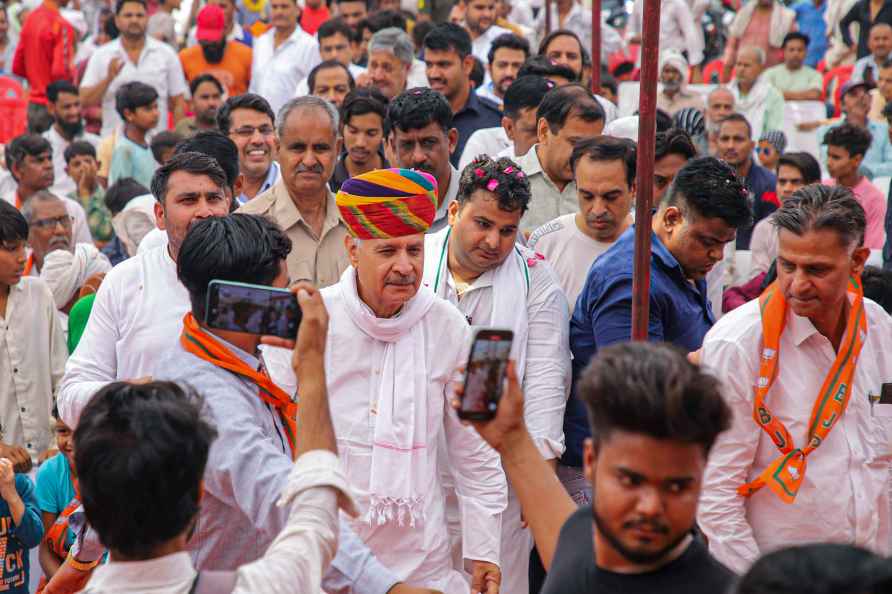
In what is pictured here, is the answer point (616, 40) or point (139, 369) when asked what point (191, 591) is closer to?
point (139, 369)

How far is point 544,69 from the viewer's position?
25.2 ft

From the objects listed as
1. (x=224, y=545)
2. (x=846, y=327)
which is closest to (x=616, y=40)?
(x=846, y=327)

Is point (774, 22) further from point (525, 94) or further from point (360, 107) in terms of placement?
point (360, 107)

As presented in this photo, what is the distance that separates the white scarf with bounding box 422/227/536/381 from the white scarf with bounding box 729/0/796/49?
34.9 feet

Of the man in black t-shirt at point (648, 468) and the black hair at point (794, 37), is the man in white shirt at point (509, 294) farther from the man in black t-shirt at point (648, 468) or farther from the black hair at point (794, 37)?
the black hair at point (794, 37)

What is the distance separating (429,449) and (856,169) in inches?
226

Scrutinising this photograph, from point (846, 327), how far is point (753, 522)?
0.63 meters

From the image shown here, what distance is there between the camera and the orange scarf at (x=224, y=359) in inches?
127

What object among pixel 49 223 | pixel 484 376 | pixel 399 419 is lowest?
pixel 399 419

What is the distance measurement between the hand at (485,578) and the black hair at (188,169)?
1.69 metres

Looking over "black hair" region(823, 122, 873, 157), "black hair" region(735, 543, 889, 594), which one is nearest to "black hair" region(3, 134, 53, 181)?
"black hair" region(823, 122, 873, 157)

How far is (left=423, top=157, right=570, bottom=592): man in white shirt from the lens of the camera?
4.62m

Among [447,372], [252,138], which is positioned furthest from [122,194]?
[447,372]

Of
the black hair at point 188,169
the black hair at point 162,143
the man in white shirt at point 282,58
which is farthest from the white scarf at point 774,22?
the black hair at point 188,169
